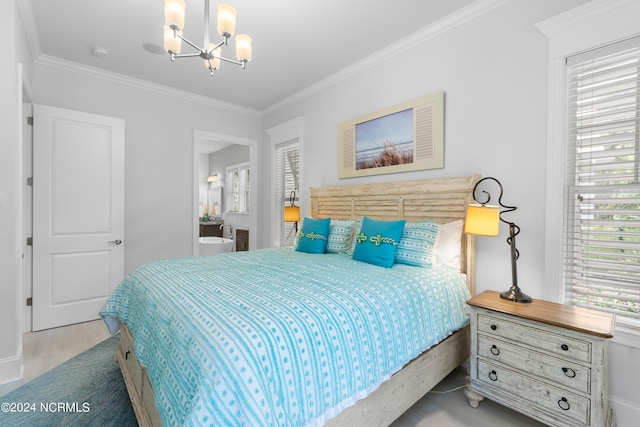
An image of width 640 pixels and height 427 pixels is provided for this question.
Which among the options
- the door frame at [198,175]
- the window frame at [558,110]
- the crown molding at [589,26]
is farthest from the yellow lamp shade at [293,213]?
the crown molding at [589,26]

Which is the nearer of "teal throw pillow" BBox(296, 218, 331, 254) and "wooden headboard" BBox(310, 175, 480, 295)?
"wooden headboard" BBox(310, 175, 480, 295)

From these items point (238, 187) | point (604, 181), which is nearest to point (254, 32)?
point (604, 181)

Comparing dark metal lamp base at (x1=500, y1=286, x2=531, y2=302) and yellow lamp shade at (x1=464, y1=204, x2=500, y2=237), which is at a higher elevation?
yellow lamp shade at (x1=464, y1=204, x2=500, y2=237)

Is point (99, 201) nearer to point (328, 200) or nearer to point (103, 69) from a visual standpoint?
point (103, 69)

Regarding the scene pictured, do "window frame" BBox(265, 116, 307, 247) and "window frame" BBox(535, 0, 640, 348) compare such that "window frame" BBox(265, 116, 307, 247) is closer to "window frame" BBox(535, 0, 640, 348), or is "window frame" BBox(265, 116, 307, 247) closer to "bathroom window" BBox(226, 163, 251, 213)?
"bathroom window" BBox(226, 163, 251, 213)

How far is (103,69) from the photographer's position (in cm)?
347

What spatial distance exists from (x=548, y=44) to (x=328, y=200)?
93.5 inches

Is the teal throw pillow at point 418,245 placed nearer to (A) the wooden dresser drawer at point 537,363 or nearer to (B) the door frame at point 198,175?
(A) the wooden dresser drawer at point 537,363

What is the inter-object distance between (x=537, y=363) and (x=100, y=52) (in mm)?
4457

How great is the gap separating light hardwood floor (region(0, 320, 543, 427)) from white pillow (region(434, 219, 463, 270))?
0.85 m

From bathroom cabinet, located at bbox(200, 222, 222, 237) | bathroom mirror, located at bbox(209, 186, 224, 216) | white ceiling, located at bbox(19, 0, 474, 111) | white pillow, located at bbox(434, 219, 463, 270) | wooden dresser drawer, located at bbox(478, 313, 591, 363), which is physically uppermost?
white ceiling, located at bbox(19, 0, 474, 111)

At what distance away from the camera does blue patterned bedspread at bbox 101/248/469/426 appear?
102 cm

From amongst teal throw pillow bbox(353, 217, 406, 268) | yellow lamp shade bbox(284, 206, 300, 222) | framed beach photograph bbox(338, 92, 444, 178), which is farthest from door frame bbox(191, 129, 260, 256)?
teal throw pillow bbox(353, 217, 406, 268)

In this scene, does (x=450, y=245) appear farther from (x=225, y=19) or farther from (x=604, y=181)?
(x=225, y=19)
